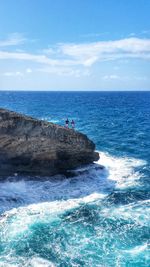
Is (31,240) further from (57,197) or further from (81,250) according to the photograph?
(57,197)

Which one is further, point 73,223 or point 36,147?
point 36,147

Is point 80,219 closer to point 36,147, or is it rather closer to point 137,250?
point 137,250

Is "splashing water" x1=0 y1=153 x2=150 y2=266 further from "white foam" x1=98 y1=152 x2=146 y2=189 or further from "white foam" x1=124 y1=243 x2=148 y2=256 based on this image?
"white foam" x1=98 y1=152 x2=146 y2=189

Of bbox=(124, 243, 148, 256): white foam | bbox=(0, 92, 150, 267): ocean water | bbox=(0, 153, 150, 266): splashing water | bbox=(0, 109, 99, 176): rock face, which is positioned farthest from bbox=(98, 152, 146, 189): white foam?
bbox=(124, 243, 148, 256): white foam

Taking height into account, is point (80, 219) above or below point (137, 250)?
above

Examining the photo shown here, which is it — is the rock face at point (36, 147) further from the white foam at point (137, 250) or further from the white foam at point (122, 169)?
the white foam at point (137, 250)

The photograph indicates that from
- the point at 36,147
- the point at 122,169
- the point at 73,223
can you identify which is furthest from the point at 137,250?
the point at 122,169

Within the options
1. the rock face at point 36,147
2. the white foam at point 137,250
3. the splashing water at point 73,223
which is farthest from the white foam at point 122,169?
the white foam at point 137,250

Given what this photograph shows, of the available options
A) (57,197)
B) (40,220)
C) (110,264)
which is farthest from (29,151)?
(110,264)
